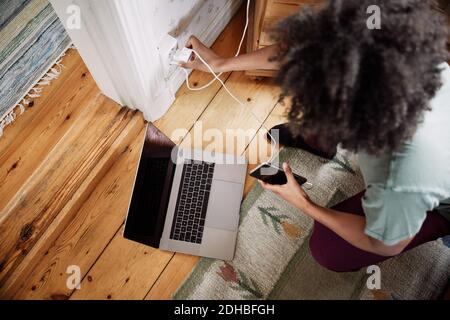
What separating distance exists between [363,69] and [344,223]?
1.34 ft

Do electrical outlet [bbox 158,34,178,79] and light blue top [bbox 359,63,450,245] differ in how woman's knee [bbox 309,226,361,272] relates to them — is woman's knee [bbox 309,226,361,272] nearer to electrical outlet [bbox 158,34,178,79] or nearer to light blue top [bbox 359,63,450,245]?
light blue top [bbox 359,63,450,245]

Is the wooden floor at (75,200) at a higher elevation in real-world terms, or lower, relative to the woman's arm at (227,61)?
lower

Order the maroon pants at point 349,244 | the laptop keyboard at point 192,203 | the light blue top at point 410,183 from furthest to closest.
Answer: the laptop keyboard at point 192,203 < the maroon pants at point 349,244 < the light blue top at point 410,183

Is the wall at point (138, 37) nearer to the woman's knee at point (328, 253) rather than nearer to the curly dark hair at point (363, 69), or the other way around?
the curly dark hair at point (363, 69)

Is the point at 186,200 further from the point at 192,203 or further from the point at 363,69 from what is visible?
the point at 363,69

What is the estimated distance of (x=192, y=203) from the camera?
1.08 meters

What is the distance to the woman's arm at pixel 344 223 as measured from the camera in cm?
72

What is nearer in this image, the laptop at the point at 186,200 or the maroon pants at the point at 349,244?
the maroon pants at the point at 349,244

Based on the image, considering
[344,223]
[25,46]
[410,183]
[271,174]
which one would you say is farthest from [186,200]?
[25,46]

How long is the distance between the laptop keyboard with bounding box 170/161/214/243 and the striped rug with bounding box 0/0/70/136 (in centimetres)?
66

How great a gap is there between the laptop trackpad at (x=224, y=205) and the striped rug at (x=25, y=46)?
76 cm

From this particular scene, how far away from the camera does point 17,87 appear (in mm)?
1195

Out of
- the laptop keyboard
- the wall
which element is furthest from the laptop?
the wall

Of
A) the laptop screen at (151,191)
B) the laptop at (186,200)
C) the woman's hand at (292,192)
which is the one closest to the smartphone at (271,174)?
the woman's hand at (292,192)
